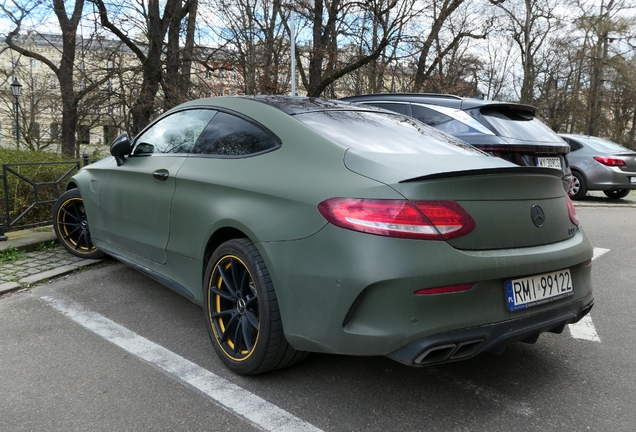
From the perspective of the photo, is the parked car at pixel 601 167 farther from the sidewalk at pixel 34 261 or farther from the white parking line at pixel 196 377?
the white parking line at pixel 196 377

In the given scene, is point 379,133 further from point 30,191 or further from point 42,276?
point 30,191

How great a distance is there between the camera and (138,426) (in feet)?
7.68

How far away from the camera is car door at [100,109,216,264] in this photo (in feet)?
11.5

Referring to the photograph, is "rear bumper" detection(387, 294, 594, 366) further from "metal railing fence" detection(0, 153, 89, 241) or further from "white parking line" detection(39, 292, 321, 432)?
"metal railing fence" detection(0, 153, 89, 241)

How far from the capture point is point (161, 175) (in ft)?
11.6

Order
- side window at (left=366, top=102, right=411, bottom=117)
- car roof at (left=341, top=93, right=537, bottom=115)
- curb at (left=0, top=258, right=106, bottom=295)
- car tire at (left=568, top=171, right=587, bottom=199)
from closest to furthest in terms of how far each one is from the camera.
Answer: curb at (left=0, top=258, right=106, bottom=295), car roof at (left=341, top=93, right=537, bottom=115), side window at (left=366, top=102, right=411, bottom=117), car tire at (left=568, top=171, right=587, bottom=199)

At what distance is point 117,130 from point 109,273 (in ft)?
48.1

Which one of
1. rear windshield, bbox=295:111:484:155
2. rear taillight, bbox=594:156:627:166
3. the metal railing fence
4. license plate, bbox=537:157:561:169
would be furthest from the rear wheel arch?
rear taillight, bbox=594:156:627:166

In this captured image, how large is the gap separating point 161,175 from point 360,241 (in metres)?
1.87

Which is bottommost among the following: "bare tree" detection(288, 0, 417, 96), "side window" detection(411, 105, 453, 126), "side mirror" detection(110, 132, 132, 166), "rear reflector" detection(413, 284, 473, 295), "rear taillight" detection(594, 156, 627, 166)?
"rear taillight" detection(594, 156, 627, 166)

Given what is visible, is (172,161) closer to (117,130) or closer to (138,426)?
(138,426)

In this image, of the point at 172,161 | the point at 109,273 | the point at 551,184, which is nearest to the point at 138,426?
the point at 172,161

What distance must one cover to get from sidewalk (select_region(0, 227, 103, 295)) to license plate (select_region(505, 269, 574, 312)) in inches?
157

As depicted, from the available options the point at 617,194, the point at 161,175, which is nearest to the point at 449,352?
the point at 161,175
